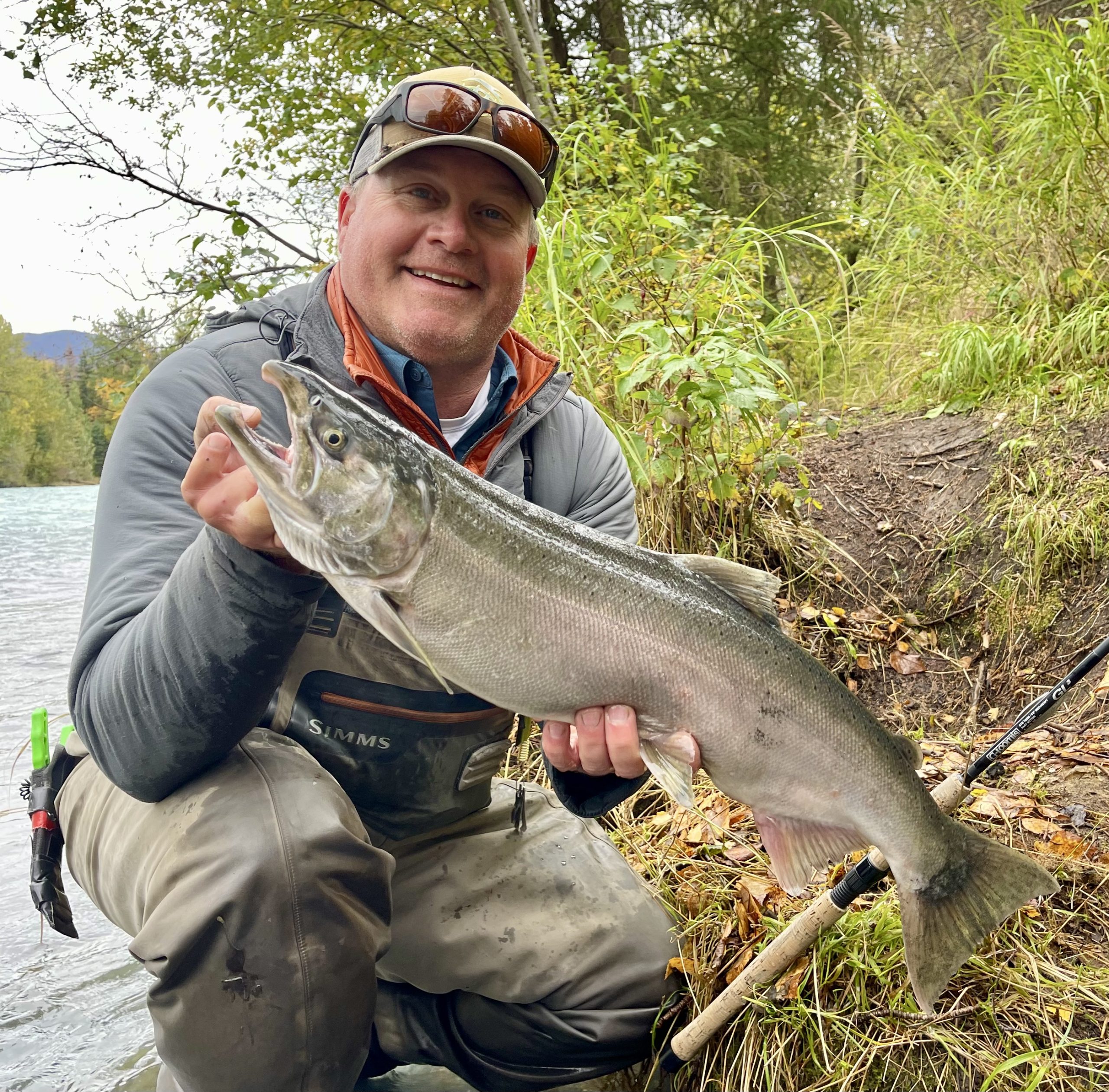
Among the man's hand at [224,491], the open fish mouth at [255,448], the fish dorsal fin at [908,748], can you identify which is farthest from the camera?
the fish dorsal fin at [908,748]

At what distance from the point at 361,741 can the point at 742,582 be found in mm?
1056

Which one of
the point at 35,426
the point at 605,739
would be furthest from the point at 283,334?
the point at 35,426

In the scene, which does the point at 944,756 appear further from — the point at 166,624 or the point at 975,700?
the point at 166,624

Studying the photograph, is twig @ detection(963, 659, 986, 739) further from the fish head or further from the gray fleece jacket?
the fish head

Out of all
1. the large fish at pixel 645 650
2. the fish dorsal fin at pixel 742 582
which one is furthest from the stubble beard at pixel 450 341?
the fish dorsal fin at pixel 742 582

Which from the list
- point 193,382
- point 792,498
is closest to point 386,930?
point 193,382

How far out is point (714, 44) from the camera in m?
10.9

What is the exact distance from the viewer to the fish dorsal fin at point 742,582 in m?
2.07

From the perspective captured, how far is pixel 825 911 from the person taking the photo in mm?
2201

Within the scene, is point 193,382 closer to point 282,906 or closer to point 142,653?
point 142,653

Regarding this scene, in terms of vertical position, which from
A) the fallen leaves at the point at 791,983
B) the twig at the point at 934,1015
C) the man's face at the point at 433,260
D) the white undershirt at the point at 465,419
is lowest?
Result: the fallen leaves at the point at 791,983

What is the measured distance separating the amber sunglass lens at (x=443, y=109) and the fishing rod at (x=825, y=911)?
209 centimetres

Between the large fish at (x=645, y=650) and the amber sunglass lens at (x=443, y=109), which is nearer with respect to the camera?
the large fish at (x=645, y=650)

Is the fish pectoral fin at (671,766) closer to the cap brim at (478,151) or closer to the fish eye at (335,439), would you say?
the fish eye at (335,439)
